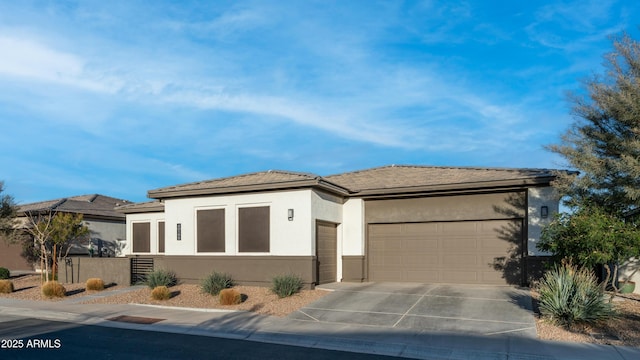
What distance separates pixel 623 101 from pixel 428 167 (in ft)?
31.5

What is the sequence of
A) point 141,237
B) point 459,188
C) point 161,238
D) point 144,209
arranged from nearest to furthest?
1. point 459,188
2. point 161,238
3. point 144,209
4. point 141,237

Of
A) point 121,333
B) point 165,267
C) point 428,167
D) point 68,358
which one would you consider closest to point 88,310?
point 121,333

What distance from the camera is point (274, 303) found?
16.6m

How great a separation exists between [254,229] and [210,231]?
209 centimetres

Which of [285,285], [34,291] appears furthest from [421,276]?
[34,291]

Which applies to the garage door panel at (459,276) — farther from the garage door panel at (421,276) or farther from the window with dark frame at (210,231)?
Answer: the window with dark frame at (210,231)

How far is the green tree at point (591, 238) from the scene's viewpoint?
13.0 meters

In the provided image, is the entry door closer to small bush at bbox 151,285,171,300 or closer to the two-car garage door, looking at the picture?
the two-car garage door

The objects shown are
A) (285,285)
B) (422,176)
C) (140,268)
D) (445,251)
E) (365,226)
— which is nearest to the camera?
(285,285)

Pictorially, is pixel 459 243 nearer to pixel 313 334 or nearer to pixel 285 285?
pixel 285 285

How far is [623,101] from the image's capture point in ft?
46.5

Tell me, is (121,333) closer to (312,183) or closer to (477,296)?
(312,183)

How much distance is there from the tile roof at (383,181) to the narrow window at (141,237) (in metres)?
6.85

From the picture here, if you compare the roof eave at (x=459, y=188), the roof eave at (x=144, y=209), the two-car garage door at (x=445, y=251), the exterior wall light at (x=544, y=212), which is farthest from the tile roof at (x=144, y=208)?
the exterior wall light at (x=544, y=212)
